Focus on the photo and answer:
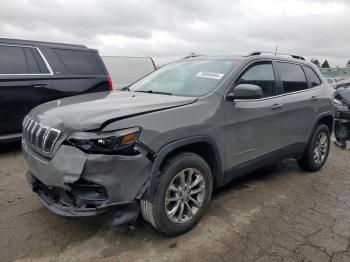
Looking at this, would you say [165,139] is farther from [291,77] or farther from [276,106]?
[291,77]

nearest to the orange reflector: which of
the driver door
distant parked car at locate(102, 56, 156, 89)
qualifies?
the driver door

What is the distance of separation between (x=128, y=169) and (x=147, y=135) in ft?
1.06

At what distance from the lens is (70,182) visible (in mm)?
2574

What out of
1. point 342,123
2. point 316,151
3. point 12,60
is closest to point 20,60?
point 12,60

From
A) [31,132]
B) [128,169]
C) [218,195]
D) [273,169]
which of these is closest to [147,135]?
[128,169]

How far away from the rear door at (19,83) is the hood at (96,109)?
2433mm

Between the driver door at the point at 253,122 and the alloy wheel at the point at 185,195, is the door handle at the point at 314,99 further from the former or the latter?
the alloy wheel at the point at 185,195

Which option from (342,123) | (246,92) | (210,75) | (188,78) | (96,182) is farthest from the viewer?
(342,123)

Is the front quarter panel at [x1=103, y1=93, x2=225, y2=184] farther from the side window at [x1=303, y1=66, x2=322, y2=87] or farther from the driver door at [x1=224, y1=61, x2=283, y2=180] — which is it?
the side window at [x1=303, y1=66, x2=322, y2=87]

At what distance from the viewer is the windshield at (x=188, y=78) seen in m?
3.60

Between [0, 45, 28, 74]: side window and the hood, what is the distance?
8.58 feet

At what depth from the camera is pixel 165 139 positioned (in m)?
2.84

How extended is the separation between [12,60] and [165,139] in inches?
157

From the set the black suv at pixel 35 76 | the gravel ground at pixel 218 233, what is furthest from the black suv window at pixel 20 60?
the gravel ground at pixel 218 233
